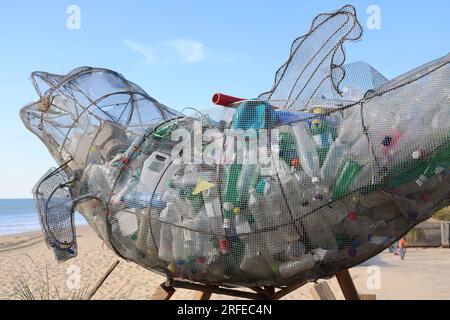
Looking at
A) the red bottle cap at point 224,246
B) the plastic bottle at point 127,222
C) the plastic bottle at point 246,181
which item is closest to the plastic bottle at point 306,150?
the plastic bottle at point 246,181

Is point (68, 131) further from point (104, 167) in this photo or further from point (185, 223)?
point (185, 223)

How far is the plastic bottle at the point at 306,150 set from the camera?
11.0 feet

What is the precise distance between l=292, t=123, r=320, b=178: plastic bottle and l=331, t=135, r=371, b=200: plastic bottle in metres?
0.15

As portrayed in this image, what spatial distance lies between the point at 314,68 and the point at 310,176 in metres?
1.71

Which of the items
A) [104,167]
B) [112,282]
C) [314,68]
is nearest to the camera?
[104,167]

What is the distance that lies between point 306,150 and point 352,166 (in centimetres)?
31

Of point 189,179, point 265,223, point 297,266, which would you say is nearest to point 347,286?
point 297,266

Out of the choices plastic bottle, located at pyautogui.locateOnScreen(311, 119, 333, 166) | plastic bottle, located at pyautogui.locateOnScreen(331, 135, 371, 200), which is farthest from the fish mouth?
plastic bottle, located at pyautogui.locateOnScreen(331, 135, 371, 200)

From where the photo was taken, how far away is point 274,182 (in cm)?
341

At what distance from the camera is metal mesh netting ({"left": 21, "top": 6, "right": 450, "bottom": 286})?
3277 millimetres

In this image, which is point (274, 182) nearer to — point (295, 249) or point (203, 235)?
point (295, 249)

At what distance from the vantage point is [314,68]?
4.76m
